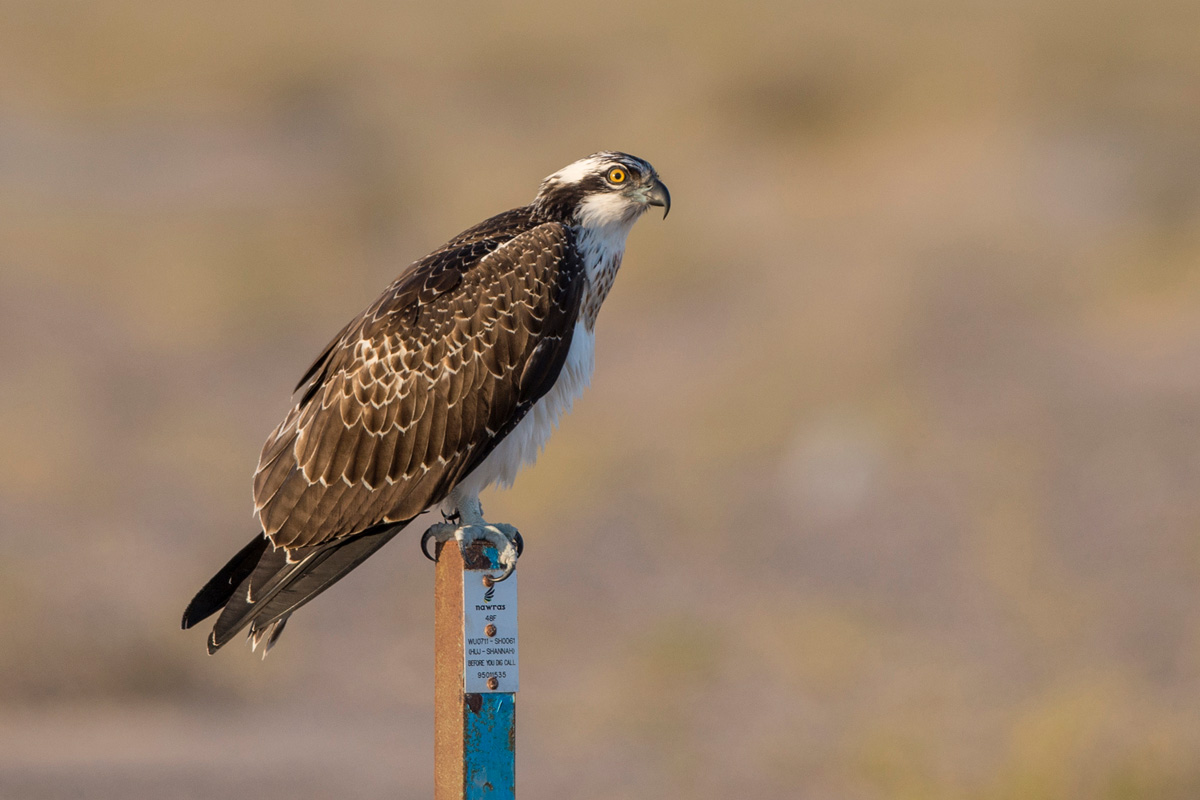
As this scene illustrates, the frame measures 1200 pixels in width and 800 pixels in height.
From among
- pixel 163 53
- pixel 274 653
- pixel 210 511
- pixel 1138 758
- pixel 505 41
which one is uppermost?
pixel 505 41

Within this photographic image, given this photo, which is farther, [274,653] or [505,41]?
[505,41]

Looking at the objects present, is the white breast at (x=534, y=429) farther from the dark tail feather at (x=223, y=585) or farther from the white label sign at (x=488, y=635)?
the dark tail feather at (x=223, y=585)

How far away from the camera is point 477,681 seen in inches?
224

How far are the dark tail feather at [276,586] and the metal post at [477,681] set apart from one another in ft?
1.84

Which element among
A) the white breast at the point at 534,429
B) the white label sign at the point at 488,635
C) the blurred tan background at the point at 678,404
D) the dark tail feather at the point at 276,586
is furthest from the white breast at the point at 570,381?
the blurred tan background at the point at 678,404

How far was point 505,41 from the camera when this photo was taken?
3662cm

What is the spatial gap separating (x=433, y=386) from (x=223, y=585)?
3.95 feet

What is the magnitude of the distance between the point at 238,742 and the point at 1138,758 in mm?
7893

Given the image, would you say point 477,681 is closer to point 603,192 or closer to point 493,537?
point 493,537

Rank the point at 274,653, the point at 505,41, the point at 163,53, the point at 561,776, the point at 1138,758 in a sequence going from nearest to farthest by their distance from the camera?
1. the point at 1138,758
2. the point at 561,776
3. the point at 274,653
4. the point at 163,53
5. the point at 505,41

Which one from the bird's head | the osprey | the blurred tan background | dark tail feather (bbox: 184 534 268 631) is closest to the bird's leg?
the osprey

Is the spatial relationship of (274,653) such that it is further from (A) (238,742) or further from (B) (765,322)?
(B) (765,322)

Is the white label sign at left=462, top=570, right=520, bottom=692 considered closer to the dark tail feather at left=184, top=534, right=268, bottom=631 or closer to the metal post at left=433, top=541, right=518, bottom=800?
the metal post at left=433, top=541, right=518, bottom=800

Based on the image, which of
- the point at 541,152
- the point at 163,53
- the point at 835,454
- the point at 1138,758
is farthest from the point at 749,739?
the point at 163,53
